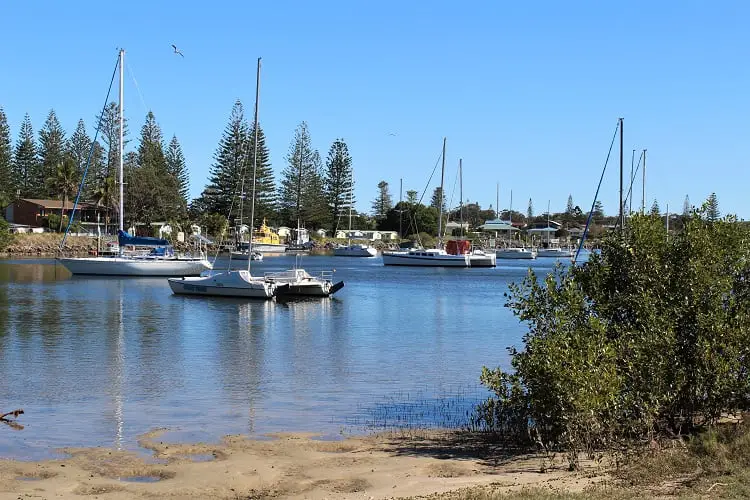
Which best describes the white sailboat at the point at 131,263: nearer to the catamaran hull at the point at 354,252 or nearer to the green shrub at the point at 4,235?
the green shrub at the point at 4,235

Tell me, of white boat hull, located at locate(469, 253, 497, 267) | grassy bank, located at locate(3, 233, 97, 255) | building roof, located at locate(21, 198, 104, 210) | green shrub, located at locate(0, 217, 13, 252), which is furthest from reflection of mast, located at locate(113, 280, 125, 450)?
building roof, located at locate(21, 198, 104, 210)

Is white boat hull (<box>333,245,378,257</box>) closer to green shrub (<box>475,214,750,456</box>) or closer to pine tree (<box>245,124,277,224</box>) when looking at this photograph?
pine tree (<box>245,124,277,224</box>)

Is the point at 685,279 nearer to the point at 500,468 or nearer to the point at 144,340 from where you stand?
the point at 500,468

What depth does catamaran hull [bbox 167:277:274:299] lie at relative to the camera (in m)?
44.0

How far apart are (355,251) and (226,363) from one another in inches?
3829

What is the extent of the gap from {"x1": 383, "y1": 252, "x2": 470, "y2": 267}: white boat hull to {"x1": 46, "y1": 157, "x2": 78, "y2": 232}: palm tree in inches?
1525

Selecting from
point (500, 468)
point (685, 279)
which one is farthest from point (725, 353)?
point (500, 468)

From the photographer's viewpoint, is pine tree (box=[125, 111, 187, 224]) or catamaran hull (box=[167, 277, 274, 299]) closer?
catamaran hull (box=[167, 277, 274, 299])

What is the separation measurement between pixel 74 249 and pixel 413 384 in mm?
82502

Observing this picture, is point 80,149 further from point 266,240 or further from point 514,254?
point 514,254

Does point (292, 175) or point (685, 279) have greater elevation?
point (292, 175)

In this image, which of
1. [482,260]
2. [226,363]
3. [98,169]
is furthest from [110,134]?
[226,363]

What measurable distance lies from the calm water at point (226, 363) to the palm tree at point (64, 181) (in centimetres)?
5806

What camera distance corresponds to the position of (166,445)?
14.0 m
